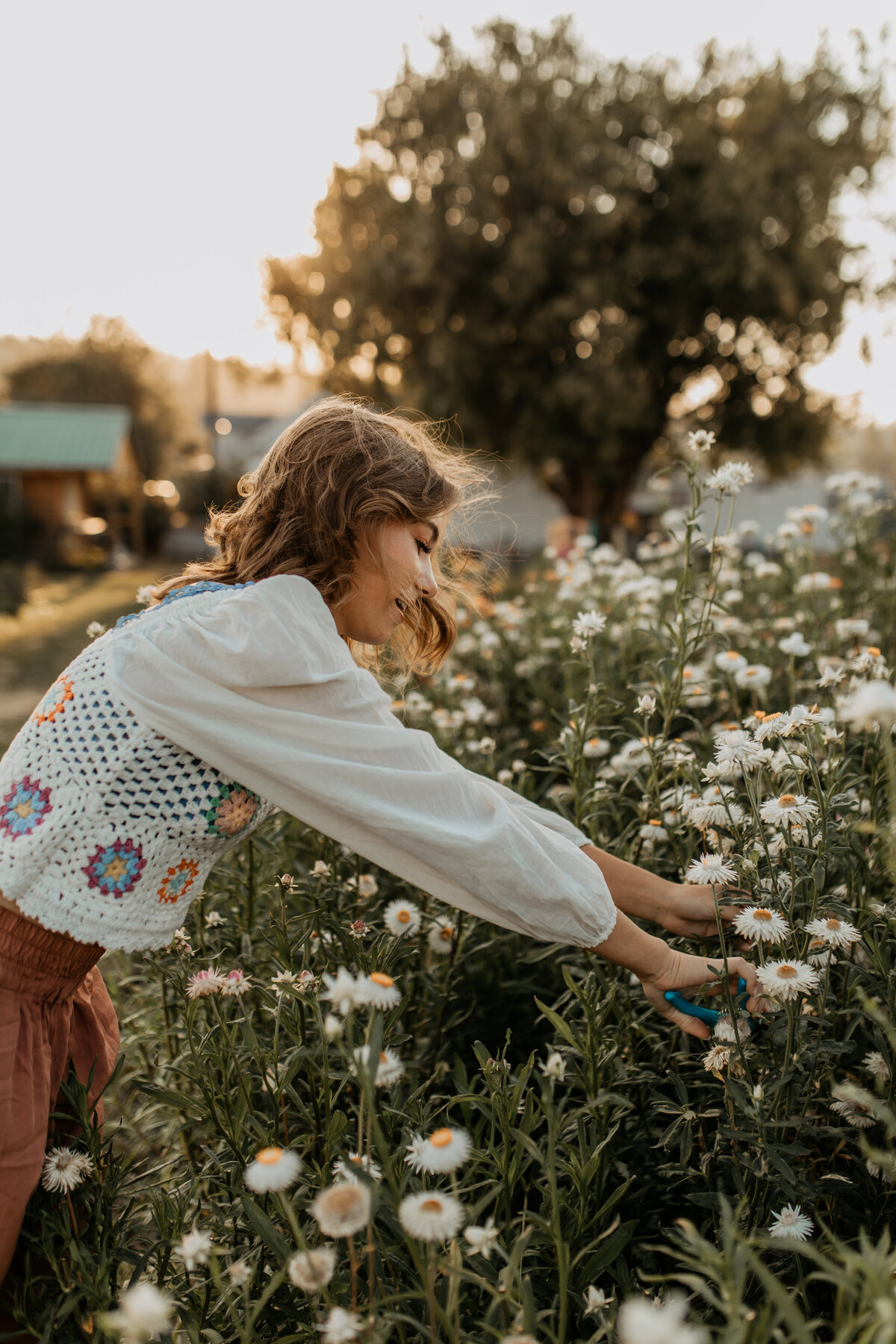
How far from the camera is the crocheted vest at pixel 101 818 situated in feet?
4.36

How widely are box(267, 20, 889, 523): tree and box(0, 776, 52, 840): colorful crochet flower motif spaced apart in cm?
1453

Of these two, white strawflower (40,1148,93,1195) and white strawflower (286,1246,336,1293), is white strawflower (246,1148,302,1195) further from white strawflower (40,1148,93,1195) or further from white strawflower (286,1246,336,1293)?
white strawflower (40,1148,93,1195)

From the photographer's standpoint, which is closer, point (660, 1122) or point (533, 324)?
point (660, 1122)

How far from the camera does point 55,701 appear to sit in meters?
1.42

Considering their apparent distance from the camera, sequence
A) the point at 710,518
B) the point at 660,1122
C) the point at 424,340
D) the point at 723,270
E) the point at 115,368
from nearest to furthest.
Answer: the point at 660,1122 < the point at 723,270 < the point at 424,340 < the point at 710,518 < the point at 115,368

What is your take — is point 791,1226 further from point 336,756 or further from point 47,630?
point 47,630

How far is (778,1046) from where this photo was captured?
1.55m

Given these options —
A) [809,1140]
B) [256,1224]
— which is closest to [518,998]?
[809,1140]

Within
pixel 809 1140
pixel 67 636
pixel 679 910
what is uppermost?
pixel 679 910

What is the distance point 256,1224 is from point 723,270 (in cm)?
1618

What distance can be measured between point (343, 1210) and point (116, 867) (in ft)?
2.18

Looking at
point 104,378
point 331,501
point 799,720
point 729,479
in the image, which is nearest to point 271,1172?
point 331,501

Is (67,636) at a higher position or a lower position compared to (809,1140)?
lower

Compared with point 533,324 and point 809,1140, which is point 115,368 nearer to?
point 533,324
